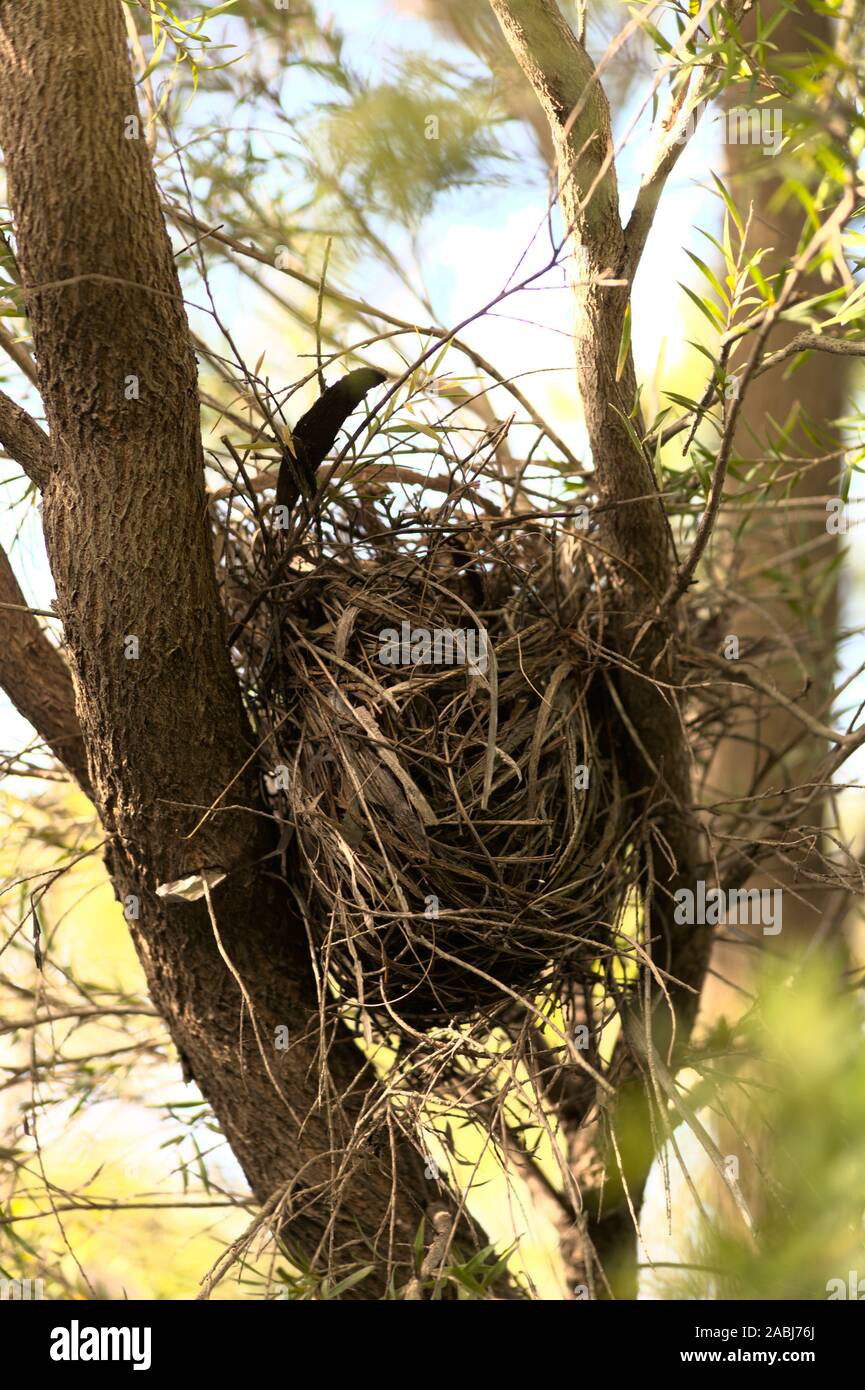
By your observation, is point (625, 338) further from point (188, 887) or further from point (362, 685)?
point (188, 887)

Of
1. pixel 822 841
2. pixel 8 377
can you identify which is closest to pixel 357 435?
pixel 8 377

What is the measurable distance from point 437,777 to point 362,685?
9 centimetres

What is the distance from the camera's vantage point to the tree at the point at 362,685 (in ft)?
2.36

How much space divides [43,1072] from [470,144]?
1.10 m

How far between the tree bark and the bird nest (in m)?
0.05

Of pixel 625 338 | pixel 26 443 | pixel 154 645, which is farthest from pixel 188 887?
pixel 625 338

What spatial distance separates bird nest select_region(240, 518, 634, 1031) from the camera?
79 cm

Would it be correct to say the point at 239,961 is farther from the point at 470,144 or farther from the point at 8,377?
the point at 470,144

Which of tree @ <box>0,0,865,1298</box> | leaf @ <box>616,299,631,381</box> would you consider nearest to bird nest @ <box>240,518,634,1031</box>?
tree @ <box>0,0,865,1298</box>

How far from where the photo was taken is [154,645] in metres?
0.79

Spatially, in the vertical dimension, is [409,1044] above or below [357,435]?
below

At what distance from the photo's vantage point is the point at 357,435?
32.9 inches
